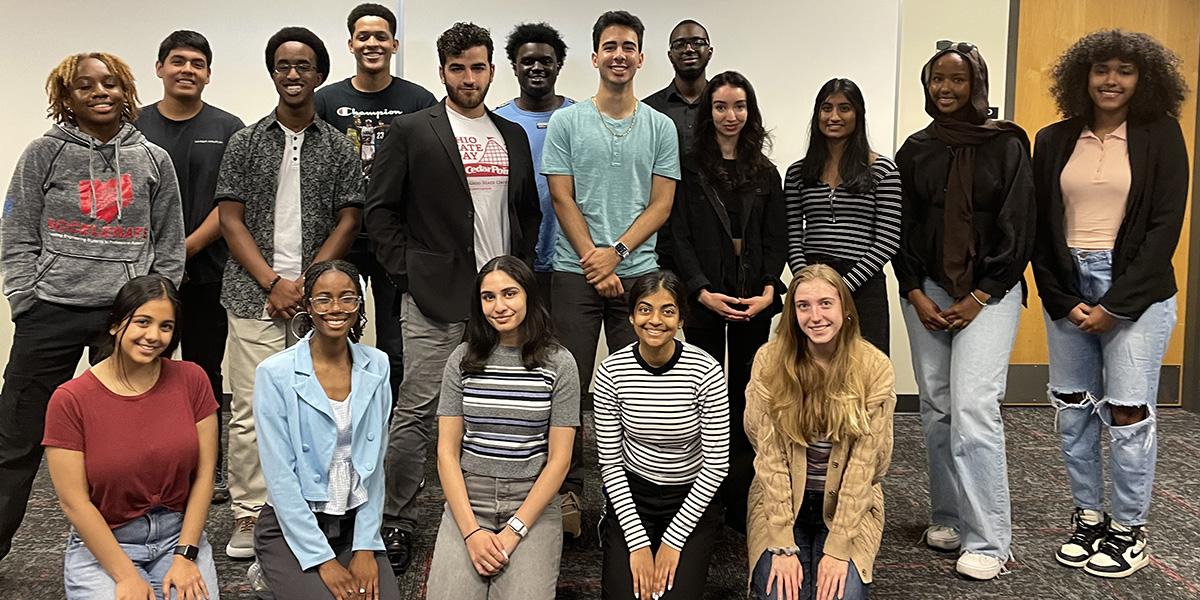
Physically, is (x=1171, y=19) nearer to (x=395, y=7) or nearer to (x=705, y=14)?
(x=705, y=14)

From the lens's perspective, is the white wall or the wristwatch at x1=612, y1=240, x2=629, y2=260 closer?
the wristwatch at x1=612, y1=240, x2=629, y2=260

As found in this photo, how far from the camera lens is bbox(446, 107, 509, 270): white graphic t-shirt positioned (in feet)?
9.80

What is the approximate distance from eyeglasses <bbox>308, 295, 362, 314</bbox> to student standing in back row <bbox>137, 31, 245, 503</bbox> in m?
1.04

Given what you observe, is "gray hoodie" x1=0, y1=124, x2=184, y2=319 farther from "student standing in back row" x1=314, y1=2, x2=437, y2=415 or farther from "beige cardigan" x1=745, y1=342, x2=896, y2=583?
"beige cardigan" x1=745, y1=342, x2=896, y2=583

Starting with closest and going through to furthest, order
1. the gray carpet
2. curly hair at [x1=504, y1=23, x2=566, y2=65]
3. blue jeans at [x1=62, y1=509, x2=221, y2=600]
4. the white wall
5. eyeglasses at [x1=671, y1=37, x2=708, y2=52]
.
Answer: blue jeans at [x1=62, y1=509, x2=221, y2=600]
the gray carpet
eyeglasses at [x1=671, y1=37, x2=708, y2=52]
curly hair at [x1=504, y1=23, x2=566, y2=65]
the white wall

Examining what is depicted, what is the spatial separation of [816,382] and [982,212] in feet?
2.71

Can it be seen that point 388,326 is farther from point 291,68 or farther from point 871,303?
point 871,303

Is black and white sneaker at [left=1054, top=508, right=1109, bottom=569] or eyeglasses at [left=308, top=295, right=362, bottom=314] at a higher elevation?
eyeglasses at [left=308, top=295, right=362, bottom=314]

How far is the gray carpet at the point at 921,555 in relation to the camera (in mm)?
2812

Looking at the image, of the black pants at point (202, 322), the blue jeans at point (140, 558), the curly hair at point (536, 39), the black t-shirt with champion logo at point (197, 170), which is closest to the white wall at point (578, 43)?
the curly hair at point (536, 39)

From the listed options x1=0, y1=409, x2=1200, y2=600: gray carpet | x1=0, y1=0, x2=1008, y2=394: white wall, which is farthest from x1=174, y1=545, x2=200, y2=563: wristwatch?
x1=0, y1=0, x2=1008, y2=394: white wall

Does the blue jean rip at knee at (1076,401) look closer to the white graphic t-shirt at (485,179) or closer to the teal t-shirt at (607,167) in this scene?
the teal t-shirt at (607,167)

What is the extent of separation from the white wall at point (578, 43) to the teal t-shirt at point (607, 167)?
1849mm

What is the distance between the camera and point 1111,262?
2895 mm
